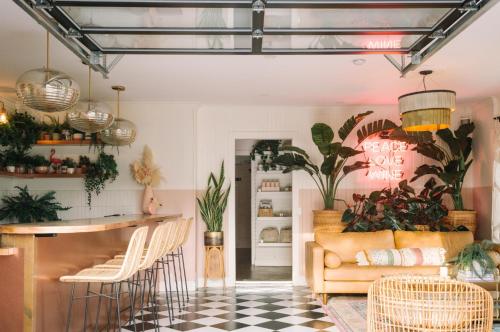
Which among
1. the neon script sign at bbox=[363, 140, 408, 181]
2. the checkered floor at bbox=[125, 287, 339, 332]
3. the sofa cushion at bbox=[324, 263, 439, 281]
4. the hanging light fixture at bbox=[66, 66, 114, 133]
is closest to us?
the hanging light fixture at bbox=[66, 66, 114, 133]

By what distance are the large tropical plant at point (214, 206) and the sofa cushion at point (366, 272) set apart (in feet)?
6.32

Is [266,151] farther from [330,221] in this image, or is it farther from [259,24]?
[259,24]

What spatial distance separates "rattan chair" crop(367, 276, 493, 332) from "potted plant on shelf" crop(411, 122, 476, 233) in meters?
4.84

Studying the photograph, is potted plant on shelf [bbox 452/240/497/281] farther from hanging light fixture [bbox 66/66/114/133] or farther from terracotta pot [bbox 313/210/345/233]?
hanging light fixture [bbox 66/66/114/133]

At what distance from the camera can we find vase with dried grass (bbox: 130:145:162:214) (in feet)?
23.4

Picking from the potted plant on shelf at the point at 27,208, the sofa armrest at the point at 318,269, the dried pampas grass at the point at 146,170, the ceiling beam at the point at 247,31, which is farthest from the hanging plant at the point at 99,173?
the ceiling beam at the point at 247,31

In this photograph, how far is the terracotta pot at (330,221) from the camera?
7137mm

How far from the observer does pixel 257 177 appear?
381 inches

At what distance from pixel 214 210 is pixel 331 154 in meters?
1.91

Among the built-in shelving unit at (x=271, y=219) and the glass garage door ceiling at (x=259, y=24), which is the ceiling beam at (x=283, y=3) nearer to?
the glass garage door ceiling at (x=259, y=24)

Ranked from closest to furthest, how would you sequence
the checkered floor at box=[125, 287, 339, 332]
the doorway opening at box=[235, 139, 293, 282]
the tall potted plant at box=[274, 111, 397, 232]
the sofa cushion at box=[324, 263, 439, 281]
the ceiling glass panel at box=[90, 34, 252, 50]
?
the ceiling glass panel at box=[90, 34, 252, 50], the checkered floor at box=[125, 287, 339, 332], the sofa cushion at box=[324, 263, 439, 281], the tall potted plant at box=[274, 111, 397, 232], the doorway opening at box=[235, 139, 293, 282]

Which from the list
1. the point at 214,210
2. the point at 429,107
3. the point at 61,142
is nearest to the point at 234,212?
the point at 214,210

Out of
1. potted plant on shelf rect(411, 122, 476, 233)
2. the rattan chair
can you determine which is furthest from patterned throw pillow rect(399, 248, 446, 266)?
the rattan chair

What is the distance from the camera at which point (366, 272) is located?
6199mm
